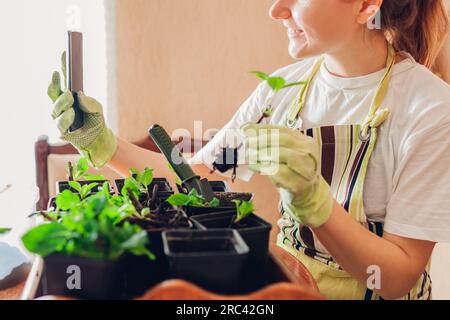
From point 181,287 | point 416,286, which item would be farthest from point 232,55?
point 181,287

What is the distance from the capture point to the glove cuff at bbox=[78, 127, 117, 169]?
91 cm

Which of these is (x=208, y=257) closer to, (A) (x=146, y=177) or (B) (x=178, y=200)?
(B) (x=178, y=200)

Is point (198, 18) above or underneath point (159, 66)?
above

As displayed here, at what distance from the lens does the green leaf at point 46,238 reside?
411 mm

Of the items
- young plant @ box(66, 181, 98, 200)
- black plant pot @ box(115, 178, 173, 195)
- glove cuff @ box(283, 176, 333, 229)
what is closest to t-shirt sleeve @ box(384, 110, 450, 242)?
glove cuff @ box(283, 176, 333, 229)

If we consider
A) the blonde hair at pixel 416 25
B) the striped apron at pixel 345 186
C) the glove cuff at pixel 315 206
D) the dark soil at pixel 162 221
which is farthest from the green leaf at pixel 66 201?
the blonde hair at pixel 416 25

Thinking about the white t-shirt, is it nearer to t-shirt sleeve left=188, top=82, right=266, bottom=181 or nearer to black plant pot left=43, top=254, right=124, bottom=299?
t-shirt sleeve left=188, top=82, right=266, bottom=181

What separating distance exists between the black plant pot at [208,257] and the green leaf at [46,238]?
0.10 metres

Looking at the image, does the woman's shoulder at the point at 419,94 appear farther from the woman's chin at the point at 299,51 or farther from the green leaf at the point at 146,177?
the green leaf at the point at 146,177

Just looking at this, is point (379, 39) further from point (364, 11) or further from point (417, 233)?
point (417, 233)

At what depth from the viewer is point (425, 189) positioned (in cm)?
80

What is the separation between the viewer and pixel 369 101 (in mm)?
943

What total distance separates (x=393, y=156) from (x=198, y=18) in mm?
1100

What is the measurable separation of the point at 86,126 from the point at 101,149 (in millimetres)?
→ 69
